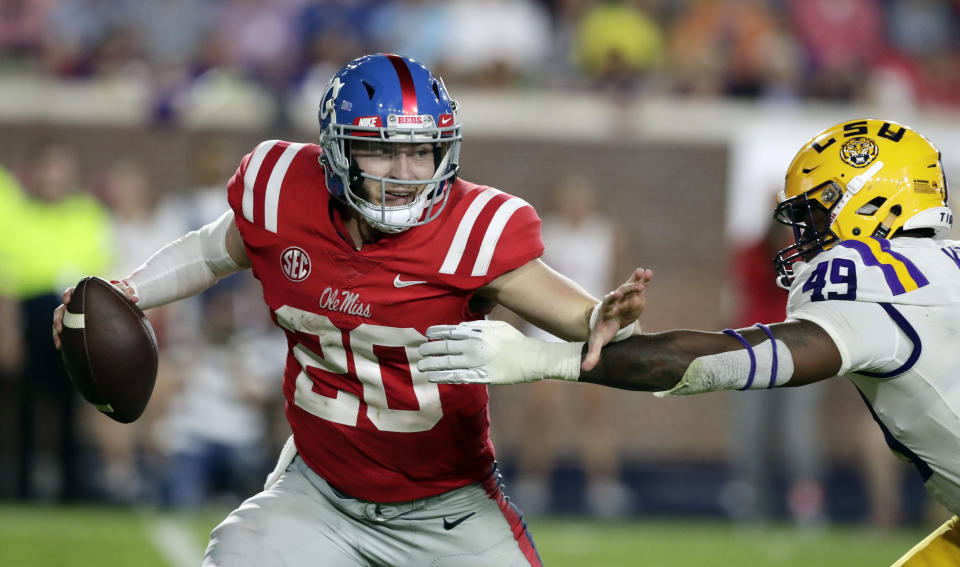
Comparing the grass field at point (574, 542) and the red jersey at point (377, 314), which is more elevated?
the red jersey at point (377, 314)

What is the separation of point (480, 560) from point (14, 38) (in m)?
6.92

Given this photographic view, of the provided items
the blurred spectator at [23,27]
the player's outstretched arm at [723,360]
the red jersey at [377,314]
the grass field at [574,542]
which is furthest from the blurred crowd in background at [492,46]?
the player's outstretched arm at [723,360]

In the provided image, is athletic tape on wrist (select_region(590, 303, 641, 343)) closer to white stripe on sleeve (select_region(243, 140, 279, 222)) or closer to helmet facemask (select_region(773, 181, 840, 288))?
helmet facemask (select_region(773, 181, 840, 288))

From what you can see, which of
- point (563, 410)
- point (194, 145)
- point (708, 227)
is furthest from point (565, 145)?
point (194, 145)

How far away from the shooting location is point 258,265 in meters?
3.14

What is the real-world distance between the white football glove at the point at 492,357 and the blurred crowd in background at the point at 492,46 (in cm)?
580

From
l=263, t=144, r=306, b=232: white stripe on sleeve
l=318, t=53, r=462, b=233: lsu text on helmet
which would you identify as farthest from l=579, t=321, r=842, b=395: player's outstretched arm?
l=263, t=144, r=306, b=232: white stripe on sleeve

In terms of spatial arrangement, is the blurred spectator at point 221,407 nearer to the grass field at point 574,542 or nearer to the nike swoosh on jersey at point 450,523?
the grass field at point 574,542

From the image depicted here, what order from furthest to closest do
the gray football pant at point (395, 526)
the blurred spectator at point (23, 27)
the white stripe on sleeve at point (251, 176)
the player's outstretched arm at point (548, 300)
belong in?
1. the blurred spectator at point (23, 27)
2. the white stripe on sleeve at point (251, 176)
3. the gray football pant at point (395, 526)
4. the player's outstretched arm at point (548, 300)

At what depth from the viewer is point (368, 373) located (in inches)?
116

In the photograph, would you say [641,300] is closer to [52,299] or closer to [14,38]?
[52,299]

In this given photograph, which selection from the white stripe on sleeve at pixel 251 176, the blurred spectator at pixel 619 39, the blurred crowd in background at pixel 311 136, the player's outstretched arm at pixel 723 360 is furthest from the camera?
the blurred spectator at pixel 619 39

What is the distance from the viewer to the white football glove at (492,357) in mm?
2531

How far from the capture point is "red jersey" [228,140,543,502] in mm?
2910
